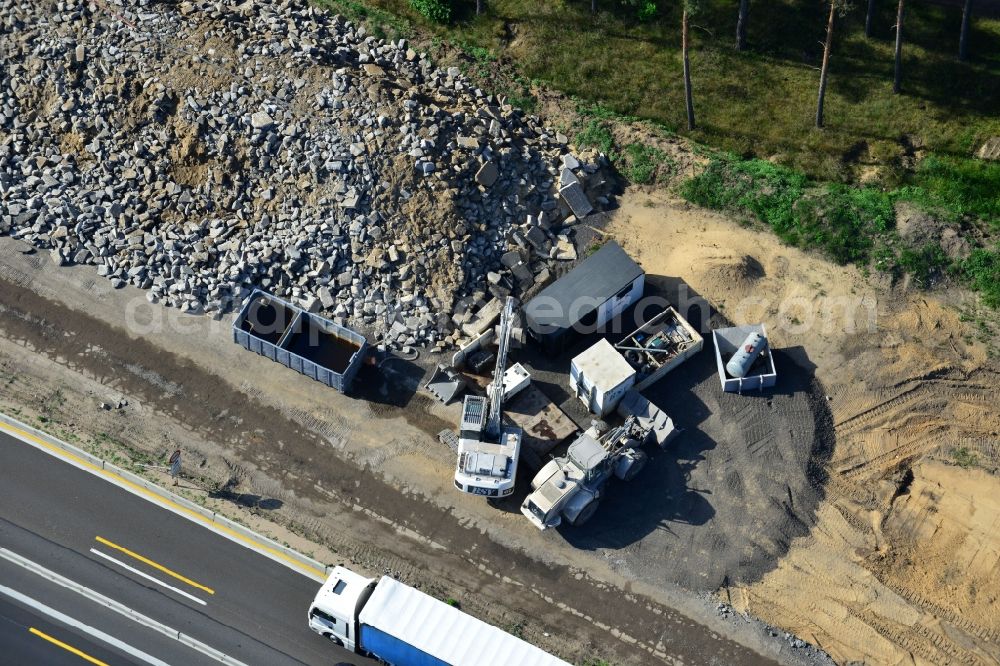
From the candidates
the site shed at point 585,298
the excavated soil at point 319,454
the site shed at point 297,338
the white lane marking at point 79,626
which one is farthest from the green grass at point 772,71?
the white lane marking at point 79,626

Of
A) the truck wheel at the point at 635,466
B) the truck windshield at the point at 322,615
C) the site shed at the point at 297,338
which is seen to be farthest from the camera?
the site shed at the point at 297,338

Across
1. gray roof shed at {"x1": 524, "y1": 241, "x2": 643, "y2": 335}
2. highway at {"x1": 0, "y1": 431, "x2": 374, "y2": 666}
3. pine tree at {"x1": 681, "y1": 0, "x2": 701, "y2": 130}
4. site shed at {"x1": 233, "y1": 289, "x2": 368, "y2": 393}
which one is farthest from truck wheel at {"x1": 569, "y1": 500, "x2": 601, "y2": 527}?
pine tree at {"x1": 681, "y1": 0, "x2": 701, "y2": 130}

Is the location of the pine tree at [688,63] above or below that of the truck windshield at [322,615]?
above

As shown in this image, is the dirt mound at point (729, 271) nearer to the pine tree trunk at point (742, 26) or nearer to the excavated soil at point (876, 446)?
the excavated soil at point (876, 446)

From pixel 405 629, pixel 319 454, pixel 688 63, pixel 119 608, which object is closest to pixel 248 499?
pixel 319 454

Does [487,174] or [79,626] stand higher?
[487,174]

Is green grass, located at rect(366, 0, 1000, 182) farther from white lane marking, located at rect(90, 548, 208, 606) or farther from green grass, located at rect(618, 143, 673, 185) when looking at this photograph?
white lane marking, located at rect(90, 548, 208, 606)

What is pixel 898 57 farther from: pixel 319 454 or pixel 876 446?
pixel 319 454

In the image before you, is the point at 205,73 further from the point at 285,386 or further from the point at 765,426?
the point at 765,426
